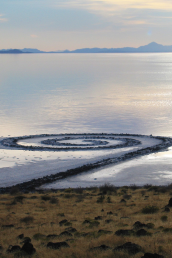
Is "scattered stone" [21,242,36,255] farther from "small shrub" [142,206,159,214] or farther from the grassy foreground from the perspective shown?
"small shrub" [142,206,159,214]

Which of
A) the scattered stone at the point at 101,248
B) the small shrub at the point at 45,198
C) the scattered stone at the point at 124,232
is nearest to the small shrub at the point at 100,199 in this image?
the small shrub at the point at 45,198

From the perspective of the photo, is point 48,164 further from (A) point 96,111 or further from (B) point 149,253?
(A) point 96,111

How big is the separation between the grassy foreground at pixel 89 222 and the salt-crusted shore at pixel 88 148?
169 inches

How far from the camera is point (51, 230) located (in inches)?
652

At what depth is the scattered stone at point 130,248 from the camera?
12.4m

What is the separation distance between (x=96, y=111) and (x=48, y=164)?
37.5 m

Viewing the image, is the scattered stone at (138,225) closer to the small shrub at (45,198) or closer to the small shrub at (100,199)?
the small shrub at (100,199)

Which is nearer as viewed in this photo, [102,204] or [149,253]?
[149,253]

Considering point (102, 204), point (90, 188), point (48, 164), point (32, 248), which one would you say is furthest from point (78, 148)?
point (32, 248)

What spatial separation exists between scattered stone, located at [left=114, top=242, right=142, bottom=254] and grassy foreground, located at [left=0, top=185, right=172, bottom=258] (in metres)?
0.03

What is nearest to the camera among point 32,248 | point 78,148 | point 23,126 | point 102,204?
point 32,248

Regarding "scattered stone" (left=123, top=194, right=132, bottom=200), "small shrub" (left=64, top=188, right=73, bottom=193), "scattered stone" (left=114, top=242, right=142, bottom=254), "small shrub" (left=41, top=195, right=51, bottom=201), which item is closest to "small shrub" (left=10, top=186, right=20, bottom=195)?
"small shrub" (left=41, top=195, right=51, bottom=201)

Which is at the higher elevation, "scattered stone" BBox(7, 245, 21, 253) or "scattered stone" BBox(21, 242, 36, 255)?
"scattered stone" BBox(21, 242, 36, 255)

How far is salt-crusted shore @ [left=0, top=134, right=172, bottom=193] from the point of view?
98.7ft
